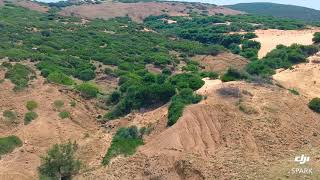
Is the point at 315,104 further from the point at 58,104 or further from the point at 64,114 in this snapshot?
the point at 58,104

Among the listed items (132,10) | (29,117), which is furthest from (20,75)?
(132,10)

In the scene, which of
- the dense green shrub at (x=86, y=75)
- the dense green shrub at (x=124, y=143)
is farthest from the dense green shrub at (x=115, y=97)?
the dense green shrub at (x=124, y=143)

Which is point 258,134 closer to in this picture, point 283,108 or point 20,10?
point 283,108

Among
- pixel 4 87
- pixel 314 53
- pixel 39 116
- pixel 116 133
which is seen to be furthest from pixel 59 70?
pixel 314 53

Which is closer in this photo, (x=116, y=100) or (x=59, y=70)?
(x=116, y=100)

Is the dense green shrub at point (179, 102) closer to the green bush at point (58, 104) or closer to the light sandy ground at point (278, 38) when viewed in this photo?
the green bush at point (58, 104)
